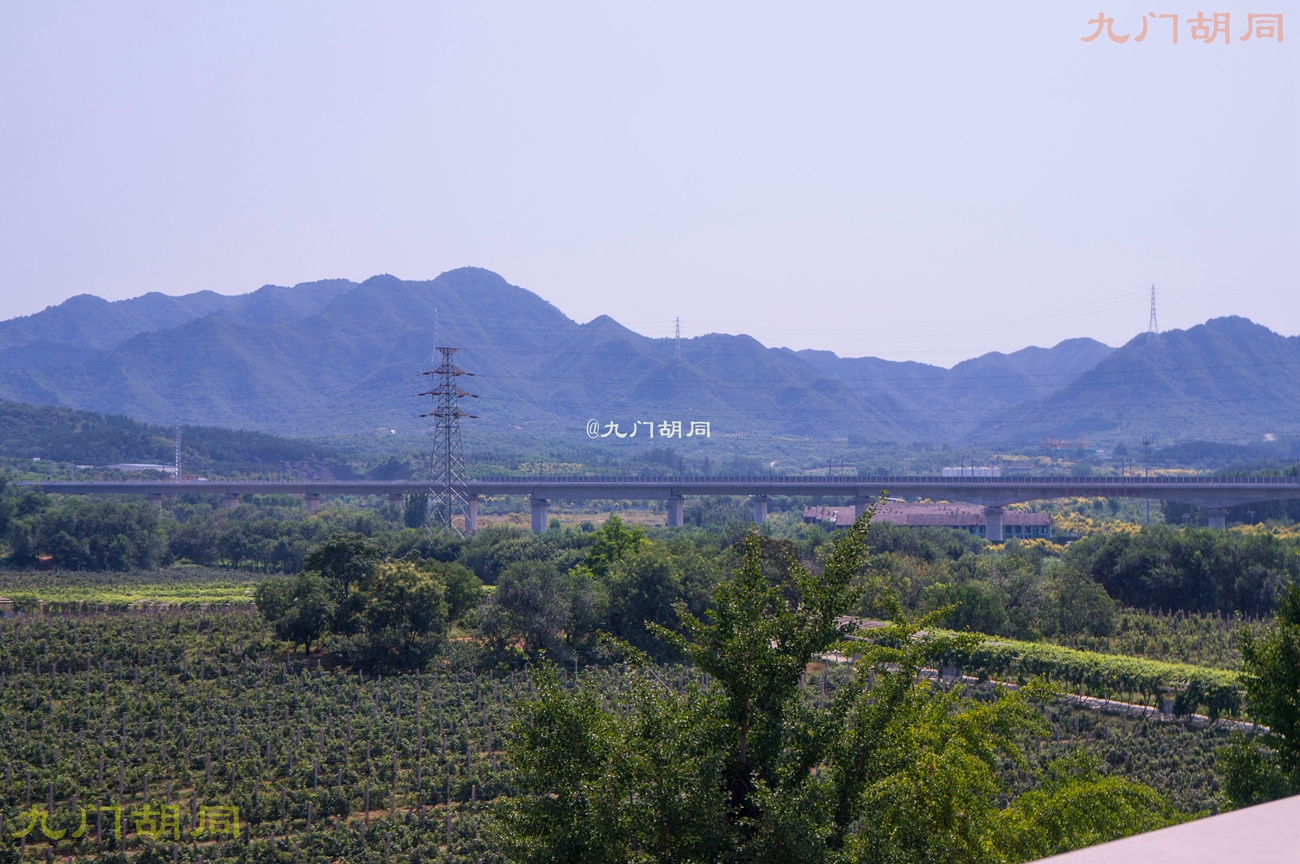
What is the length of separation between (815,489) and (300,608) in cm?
6420

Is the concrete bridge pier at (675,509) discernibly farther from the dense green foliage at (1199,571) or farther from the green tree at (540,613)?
the green tree at (540,613)

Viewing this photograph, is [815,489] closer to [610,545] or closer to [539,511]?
[539,511]

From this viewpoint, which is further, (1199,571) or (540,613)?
(1199,571)

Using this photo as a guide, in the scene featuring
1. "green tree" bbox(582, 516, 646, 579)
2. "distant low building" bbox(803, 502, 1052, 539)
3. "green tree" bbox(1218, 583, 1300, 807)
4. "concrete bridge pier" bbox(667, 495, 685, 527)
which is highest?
"green tree" bbox(1218, 583, 1300, 807)

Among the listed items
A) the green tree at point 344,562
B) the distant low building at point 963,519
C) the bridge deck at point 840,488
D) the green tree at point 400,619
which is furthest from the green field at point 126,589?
the distant low building at point 963,519

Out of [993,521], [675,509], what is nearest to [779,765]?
[993,521]

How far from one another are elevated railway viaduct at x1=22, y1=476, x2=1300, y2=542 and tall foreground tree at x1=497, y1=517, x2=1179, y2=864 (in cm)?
7231

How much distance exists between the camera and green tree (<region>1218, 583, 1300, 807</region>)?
39.1ft

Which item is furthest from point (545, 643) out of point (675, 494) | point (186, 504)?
point (186, 504)

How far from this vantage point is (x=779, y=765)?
923cm

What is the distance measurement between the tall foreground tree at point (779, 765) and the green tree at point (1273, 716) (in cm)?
259

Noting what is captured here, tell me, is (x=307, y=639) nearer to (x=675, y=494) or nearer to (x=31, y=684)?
(x=31, y=684)

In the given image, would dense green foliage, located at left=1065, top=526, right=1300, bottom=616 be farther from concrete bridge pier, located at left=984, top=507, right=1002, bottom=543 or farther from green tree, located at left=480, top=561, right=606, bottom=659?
concrete bridge pier, located at left=984, top=507, right=1002, bottom=543

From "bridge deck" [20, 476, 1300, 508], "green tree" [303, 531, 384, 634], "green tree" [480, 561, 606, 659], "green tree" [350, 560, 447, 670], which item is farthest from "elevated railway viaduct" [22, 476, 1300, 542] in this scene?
"green tree" [350, 560, 447, 670]
